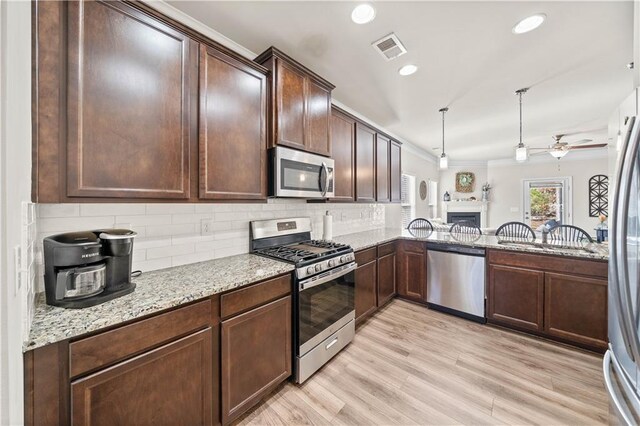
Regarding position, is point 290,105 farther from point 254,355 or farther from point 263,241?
point 254,355

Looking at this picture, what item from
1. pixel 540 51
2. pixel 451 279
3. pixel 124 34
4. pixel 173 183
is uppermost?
pixel 540 51

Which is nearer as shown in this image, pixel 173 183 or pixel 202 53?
pixel 173 183

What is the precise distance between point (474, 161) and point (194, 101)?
28.8 feet

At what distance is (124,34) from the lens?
1233 millimetres

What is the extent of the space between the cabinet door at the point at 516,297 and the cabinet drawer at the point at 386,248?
3.50ft

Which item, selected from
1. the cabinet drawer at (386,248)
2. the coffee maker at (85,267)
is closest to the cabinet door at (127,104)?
the coffee maker at (85,267)

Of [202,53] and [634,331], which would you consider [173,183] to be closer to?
[202,53]

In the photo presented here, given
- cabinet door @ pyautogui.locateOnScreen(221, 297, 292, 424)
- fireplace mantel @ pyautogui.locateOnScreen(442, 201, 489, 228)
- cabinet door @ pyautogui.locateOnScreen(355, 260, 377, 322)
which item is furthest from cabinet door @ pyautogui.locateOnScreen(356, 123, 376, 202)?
fireplace mantel @ pyautogui.locateOnScreen(442, 201, 489, 228)

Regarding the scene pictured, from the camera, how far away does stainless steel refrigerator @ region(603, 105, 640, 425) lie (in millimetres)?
868

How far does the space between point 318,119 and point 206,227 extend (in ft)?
4.56

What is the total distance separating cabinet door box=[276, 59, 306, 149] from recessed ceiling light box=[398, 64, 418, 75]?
41.6 inches

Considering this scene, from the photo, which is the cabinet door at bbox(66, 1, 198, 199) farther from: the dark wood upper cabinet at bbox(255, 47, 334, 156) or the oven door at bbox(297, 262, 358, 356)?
the oven door at bbox(297, 262, 358, 356)

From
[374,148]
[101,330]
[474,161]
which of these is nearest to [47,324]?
[101,330]

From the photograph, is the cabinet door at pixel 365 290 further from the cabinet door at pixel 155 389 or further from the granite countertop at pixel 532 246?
the cabinet door at pixel 155 389
